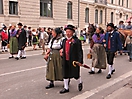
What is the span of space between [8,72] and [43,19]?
18.7 metres

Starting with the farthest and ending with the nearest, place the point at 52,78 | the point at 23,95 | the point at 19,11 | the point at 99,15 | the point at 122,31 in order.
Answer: the point at 99,15, the point at 19,11, the point at 122,31, the point at 52,78, the point at 23,95

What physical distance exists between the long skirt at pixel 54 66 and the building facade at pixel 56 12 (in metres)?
16.4

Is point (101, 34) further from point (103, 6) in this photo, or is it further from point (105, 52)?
point (103, 6)

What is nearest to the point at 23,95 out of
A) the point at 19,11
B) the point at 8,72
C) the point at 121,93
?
the point at 121,93

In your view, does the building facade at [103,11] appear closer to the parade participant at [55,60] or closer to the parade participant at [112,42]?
the parade participant at [112,42]

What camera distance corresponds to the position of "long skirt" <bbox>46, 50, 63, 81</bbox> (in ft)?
20.7

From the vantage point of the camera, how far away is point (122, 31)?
1514 cm

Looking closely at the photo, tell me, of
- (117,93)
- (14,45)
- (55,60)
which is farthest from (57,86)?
(14,45)

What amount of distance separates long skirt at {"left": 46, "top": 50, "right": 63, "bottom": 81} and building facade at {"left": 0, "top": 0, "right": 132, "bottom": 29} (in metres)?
16.4

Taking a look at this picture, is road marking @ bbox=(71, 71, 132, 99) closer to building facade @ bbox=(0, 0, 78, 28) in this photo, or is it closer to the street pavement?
the street pavement

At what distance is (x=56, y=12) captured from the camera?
29141 millimetres

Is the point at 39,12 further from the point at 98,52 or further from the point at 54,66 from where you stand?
the point at 54,66

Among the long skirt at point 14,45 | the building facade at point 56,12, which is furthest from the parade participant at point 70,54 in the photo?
the building facade at point 56,12

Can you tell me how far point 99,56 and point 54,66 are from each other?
2643 mm
